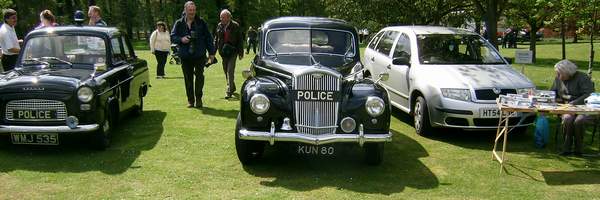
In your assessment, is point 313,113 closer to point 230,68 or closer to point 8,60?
point 230,68

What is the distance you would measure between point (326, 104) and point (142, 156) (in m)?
2.57

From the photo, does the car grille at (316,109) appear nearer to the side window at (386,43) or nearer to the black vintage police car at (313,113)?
the black vintage police car at (313,113)

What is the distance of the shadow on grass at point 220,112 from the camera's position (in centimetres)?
1003

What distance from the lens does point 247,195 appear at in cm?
558

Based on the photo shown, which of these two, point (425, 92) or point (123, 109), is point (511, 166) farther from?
point (123, 109)

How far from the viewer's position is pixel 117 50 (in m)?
8.75

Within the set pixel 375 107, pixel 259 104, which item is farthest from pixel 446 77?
pixel 259 104

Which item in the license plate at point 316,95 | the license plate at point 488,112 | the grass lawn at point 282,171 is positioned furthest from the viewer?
the license plate at point 488,112

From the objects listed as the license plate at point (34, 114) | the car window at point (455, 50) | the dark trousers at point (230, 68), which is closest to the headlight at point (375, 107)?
the car window at point (455, 50)

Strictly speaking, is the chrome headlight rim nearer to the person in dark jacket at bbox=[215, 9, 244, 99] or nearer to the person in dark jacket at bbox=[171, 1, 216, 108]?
the person in dark jacket at bbox=[171, 1, 216, 108]

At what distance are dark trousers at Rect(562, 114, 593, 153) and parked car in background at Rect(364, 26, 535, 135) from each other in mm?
538

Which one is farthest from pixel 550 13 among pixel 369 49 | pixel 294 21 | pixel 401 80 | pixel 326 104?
pixel 326 104

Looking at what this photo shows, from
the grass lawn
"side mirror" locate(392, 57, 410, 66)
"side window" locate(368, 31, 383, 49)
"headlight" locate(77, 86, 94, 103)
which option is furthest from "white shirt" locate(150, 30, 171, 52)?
"headlight" locate(77, 86, 94, 103)

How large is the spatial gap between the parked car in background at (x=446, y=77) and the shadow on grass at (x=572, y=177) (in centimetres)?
104
